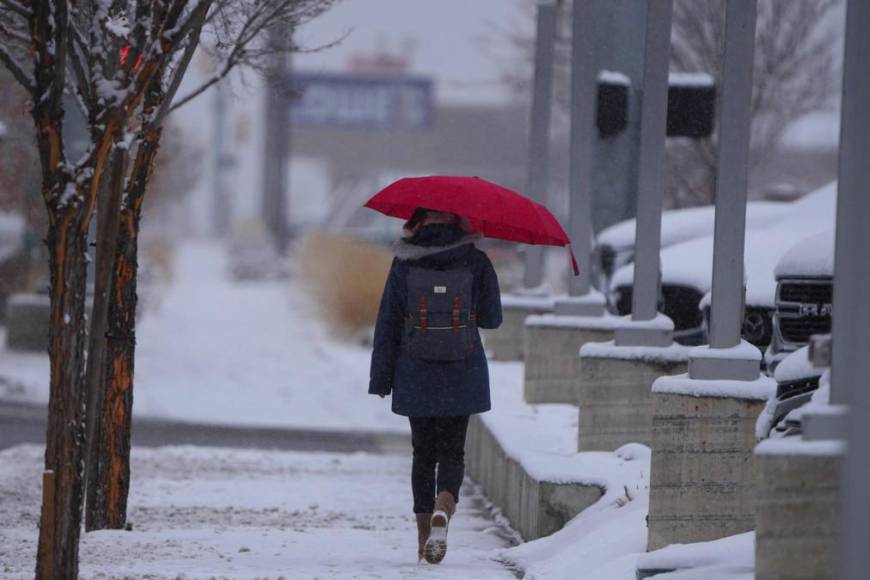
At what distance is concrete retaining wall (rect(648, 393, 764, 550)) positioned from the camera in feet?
18.9

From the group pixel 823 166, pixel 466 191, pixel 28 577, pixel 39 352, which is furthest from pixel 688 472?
pixel 823 166

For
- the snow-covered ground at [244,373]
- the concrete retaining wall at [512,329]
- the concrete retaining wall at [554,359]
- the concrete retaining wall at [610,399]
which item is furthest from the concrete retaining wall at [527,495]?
the snow-covered ground at [244,373]

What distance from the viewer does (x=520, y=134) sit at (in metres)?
44.8

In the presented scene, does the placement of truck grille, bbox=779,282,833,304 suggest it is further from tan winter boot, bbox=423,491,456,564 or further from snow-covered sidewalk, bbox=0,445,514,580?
tan winter boot, bbox=423,491,456,564

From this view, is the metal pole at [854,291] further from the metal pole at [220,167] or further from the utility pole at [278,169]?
the metal pole at [220,167]

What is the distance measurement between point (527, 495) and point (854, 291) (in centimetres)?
331

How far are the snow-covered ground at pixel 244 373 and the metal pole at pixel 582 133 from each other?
3.88 metres

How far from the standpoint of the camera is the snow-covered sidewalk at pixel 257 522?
20.1 feet

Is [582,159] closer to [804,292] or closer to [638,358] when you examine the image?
[638,358]

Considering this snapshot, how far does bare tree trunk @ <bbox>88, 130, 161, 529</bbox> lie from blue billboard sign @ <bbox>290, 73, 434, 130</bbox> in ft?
177

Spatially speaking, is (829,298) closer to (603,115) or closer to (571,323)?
(571,323)

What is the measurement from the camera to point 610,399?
7.89m

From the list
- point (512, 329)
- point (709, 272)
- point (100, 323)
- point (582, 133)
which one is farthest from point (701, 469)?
point (512, 329)

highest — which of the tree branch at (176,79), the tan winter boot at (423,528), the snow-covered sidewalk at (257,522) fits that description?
the tree branch at (176,79)
